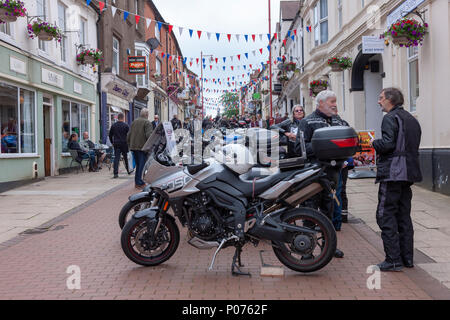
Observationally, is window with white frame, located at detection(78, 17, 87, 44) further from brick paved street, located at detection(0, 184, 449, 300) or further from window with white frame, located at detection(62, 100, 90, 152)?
brick paved street, located at detection(0, 184, 449, 300)

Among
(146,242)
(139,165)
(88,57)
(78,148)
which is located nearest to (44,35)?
(88,57)

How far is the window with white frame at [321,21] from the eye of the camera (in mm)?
18625

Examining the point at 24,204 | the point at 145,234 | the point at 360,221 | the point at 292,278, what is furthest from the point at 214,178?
the point at 24,204

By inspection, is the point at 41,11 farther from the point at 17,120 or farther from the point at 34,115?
the point at 17,120

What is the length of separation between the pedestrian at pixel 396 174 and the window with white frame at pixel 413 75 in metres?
6.47

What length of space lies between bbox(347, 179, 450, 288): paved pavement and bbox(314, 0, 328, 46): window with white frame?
1037 centimetres

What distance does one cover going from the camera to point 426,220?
662 centimetres

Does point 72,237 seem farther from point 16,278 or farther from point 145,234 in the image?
point 145,234

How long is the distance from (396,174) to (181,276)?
2.41 m

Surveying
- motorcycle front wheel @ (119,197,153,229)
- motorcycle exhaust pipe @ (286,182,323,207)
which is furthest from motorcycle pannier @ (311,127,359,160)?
motorcycle front wheel @ (119,197,153,229)

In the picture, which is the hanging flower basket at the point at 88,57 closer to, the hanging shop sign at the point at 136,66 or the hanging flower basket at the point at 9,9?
the hanging flower basket at the point at 9,9

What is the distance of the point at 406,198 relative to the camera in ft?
14.7

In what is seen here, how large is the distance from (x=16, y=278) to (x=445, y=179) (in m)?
7.70

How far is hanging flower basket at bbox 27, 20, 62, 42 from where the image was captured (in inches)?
455
